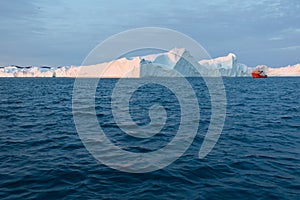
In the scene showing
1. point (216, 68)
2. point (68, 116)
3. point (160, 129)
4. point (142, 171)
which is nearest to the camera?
point (142, 171)

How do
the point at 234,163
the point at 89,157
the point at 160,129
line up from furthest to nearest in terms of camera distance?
the point at 160,129
the point at 89,157
the point at 234,163

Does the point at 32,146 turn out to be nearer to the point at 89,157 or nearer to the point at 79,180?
the point at 89,157

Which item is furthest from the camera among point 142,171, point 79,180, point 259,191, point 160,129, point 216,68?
point 216,68

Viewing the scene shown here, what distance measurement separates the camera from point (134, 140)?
35.9 feet

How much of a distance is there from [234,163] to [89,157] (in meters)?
5.18

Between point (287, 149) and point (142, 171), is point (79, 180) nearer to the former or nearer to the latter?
point (142, 171)

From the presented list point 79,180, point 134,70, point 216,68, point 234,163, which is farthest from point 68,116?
point 216,68

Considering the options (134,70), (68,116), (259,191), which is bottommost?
(259,191)

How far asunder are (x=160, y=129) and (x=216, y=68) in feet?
448

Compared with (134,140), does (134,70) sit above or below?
above

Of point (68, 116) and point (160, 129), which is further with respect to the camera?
point (68, 116)

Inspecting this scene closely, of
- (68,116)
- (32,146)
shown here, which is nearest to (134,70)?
(68,116)

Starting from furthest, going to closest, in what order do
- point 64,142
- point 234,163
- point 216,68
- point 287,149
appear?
point 216,68, point 64,142, point 287,149, point 234,163

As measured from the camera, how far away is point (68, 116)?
17.3 m
